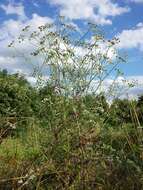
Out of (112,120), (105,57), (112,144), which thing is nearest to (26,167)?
(112,144)

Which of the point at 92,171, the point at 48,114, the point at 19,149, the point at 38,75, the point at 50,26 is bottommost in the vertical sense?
the point at 92,171

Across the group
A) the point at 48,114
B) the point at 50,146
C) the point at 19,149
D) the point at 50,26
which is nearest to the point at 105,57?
the point at 50,26

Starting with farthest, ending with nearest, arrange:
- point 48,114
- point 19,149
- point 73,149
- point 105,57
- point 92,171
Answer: point 105,57 < point 48,114 < point 19,149 < point 73,149 < point 92,171

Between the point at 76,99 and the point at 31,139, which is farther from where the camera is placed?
the point at 76,99

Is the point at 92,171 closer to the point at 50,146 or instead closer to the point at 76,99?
the point at 50,146

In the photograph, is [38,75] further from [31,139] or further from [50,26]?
[31,139]

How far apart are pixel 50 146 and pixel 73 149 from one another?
10.9 inches

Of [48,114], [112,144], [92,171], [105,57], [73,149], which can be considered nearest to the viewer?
[92,171]

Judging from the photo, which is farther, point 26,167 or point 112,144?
point 112,144

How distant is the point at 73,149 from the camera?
6004 millimetres

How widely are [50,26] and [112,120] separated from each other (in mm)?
2071

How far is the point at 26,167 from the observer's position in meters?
5.81

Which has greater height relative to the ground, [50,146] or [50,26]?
[50,26]

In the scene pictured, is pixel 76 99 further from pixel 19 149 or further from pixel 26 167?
pixel 26 167
